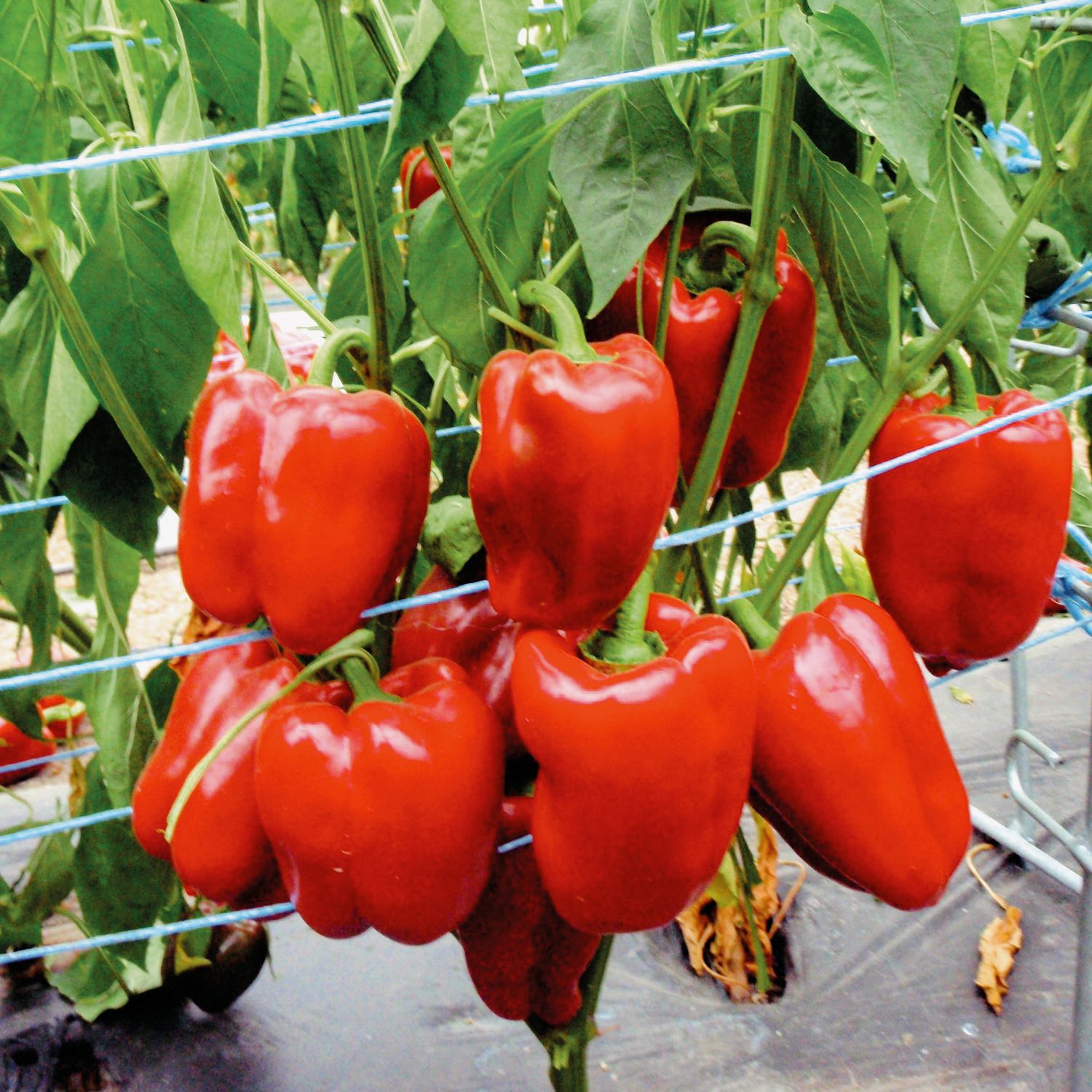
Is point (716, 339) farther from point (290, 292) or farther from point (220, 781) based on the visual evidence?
point (220, 781)

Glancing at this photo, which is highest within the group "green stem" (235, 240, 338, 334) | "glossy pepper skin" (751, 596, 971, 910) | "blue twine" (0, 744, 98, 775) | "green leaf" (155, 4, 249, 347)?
"green leaf" (155, 4, 249, 347)

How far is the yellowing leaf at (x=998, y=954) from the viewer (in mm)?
1169

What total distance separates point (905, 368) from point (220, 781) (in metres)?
0.45

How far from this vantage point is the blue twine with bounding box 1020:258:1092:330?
0.73 m

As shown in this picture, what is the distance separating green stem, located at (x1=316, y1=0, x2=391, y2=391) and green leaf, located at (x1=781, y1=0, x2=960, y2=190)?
179 millimetres

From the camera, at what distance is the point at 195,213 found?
0.50 m

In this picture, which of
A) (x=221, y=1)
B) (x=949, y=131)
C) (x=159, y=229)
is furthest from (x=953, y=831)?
(x=221, y=1)

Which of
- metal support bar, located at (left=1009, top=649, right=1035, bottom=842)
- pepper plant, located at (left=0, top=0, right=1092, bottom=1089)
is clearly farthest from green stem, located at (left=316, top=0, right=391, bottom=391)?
metal support bar, located at (left=1009, top=649, right=1035, bottom=842)

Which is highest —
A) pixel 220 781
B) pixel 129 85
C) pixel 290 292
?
pixel 129 85

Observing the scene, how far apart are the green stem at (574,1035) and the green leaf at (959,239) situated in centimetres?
45

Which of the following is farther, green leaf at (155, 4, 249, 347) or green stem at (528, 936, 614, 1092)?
green stem at (528, 936, 614, 1092)

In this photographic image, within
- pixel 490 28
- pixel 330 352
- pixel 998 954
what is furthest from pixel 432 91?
pixel 998 954

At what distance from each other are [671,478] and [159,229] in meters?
0.30

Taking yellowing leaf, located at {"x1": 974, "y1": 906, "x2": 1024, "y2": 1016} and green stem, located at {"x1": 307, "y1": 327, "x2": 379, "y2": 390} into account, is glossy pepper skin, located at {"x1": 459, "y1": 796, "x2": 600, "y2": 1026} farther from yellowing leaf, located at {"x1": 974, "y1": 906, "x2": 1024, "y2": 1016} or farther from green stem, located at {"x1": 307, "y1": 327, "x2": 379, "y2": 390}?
yellowing leaf, located at {"x1": 974, "y1": 906, "x2": 1024, "y2": 1016}
